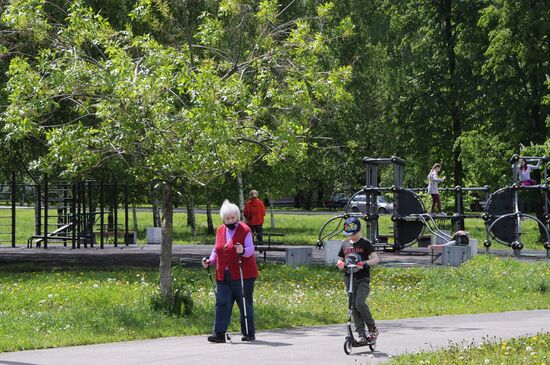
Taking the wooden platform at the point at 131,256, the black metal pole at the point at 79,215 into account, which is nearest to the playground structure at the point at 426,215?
→ the wooden platform at the point at 131,256

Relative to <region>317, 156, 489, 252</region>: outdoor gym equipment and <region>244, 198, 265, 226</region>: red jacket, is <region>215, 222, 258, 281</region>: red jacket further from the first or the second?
<region>244, 198, 265, 226</region>: red jacket

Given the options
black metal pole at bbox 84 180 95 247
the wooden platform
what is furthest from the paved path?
black metal pole at bbox 84 180 95 247

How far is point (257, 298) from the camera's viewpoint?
59.5 feet

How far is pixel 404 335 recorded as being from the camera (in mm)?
14211

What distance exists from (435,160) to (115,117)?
3111cm

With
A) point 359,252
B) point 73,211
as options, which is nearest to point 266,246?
point 73,211

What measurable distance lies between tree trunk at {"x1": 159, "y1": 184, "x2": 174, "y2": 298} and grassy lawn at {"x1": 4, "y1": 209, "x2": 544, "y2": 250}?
64.7 ft

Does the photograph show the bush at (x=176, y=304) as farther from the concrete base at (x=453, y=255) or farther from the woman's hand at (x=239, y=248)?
the concrete base at (x=453, y=255)

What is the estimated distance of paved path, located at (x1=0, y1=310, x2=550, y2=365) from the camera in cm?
1170

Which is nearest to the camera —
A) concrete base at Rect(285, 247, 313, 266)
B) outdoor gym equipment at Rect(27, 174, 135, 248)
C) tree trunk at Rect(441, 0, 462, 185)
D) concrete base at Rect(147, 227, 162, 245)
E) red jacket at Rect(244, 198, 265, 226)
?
concrete base at Rect(285, 247, 313, 266)

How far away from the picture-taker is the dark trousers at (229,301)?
43.9 ft

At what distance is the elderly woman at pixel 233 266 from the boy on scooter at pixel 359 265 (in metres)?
1.31

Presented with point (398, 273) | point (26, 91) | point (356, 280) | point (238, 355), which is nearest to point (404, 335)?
point (356, 280)

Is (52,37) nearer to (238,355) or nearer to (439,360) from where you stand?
(238,355)
